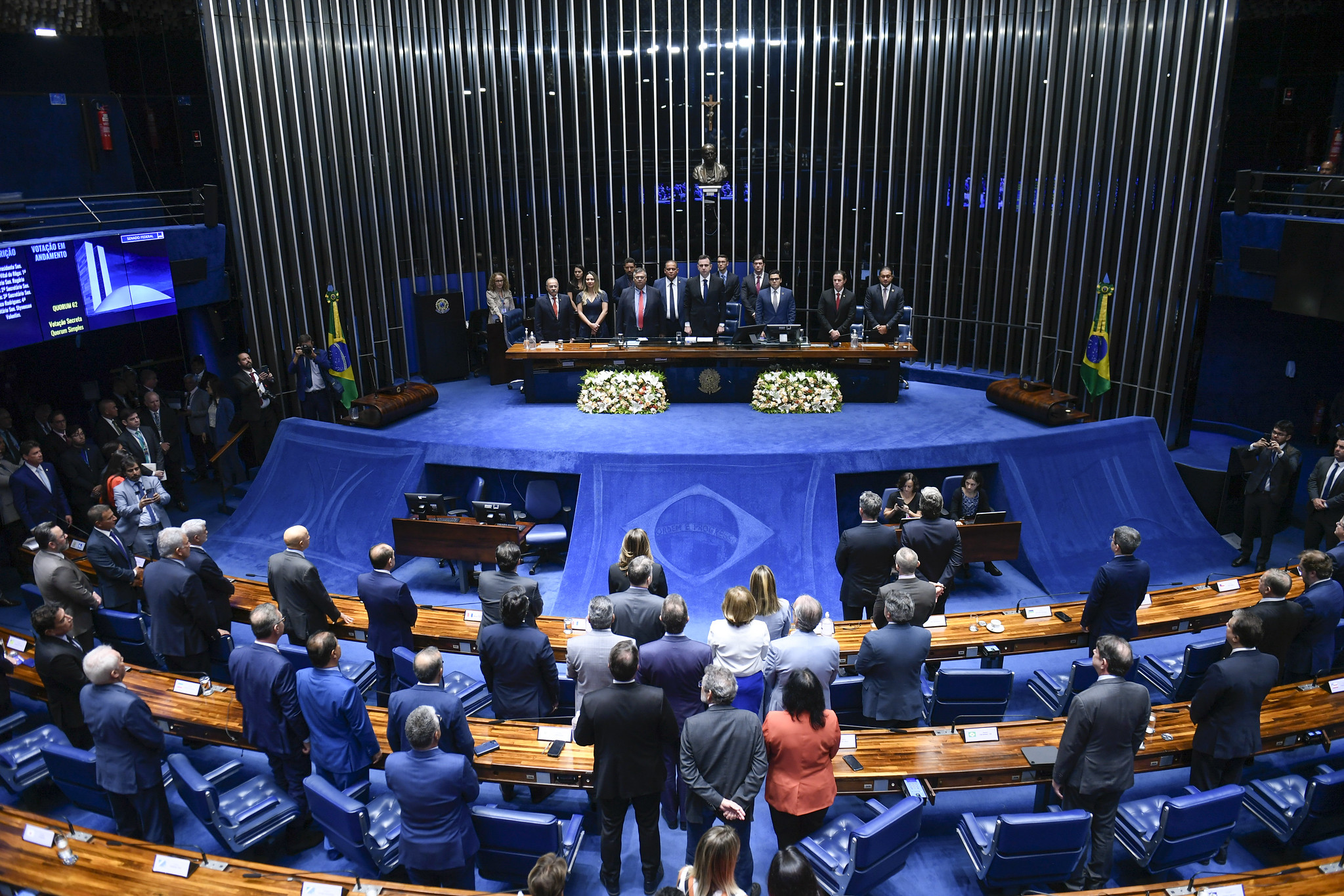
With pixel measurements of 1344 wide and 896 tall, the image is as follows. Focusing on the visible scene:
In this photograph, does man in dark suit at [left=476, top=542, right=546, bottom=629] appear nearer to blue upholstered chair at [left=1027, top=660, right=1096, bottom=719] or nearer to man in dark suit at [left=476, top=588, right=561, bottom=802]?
man in dark suit at [left=476, top=588, right=561, bottom=802]

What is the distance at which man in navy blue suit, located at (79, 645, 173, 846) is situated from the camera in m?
4.75

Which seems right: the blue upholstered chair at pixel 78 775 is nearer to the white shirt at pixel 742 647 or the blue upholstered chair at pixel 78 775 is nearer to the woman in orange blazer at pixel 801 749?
the white shirt at pixel 742 647

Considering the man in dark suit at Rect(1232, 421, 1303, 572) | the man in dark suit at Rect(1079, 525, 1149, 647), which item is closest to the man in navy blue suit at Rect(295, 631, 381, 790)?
the man in dark suit at Rect(1079, 525, 1149, 647)

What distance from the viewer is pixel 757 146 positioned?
1484 centimetres

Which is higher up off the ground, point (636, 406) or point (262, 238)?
point (262, 238)

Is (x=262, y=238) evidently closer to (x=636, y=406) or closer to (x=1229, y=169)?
(x=636, y=406)

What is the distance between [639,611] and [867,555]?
2179mm

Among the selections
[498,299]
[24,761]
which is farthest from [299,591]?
[498,299]

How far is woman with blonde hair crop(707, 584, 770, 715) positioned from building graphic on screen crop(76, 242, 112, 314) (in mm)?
8460

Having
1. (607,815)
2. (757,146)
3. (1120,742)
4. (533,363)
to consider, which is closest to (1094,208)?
(757,146)

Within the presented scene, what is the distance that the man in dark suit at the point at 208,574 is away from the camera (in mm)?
6383

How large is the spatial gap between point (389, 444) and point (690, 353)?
3849mm

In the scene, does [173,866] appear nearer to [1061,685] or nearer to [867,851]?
[867,851]

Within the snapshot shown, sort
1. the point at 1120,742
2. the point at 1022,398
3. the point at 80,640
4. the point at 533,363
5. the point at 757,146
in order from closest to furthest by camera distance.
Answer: the point at 1120,742
the point at 80,640
the point at 1022,398
the point at 533,363
the point at 757,146
